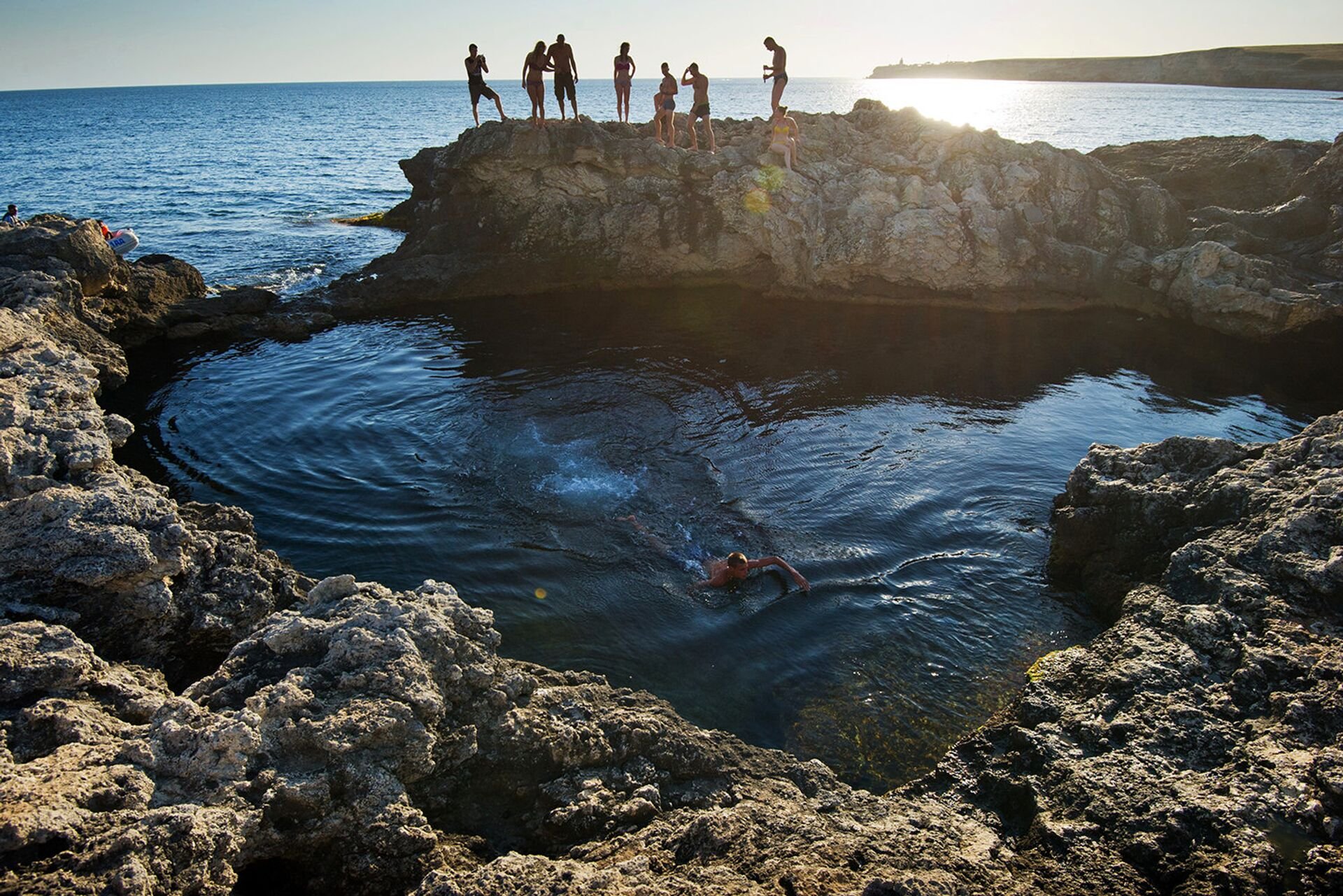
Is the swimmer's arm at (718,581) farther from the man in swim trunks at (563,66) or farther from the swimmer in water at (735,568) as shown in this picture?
the man in swim trunks at (563,66)

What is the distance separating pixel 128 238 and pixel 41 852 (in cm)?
2622

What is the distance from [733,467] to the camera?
12.4 m

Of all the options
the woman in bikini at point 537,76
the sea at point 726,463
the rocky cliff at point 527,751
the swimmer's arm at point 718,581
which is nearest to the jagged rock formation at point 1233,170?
the sea at point 726,463

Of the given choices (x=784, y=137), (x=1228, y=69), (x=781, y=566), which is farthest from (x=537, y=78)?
(x=1228, y=69)

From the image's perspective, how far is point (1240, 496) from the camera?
771 centimetres

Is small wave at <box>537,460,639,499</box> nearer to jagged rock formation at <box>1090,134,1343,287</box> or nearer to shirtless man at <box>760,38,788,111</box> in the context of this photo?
shirtless man at <box>760,38,788,111</box>

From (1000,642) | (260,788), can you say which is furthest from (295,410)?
(1000,642)

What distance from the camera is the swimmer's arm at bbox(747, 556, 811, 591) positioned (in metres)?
9.51

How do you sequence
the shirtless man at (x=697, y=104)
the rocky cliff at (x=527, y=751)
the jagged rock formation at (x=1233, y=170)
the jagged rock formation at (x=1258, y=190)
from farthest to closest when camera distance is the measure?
the jagged rock formation at (x=1233, y=170) → the jagged rock formation at (x=1258, y=190) → the shirtless man at (x=697, y=104) → the rocky cliff at (x=527, y=751)

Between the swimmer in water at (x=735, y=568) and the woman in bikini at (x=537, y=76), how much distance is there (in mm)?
14329

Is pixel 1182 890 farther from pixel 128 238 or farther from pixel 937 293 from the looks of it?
pixel 128 238

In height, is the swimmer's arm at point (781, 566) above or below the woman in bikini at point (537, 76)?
below

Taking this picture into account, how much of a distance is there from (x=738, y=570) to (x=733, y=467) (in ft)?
10.9

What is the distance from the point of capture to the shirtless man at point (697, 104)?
18641 millimetres
